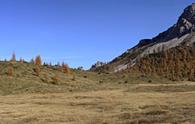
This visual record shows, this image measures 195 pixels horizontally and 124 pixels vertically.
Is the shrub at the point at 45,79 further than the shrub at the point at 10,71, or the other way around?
the shrub at the point at 45,79

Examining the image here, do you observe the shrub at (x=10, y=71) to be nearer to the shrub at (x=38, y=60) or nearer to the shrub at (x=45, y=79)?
the shrub at (x=45, y=79)

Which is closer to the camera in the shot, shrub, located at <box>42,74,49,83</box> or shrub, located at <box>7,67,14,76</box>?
shrub, located at <box>7,67,14,76</box>

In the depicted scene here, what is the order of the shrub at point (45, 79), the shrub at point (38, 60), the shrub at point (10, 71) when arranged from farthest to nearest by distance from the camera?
the shrub at point (38, 60), the shrub at point (45, 79), the shrub at point (10, 71)

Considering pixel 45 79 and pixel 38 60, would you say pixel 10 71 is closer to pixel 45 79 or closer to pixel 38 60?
pixel 45 79

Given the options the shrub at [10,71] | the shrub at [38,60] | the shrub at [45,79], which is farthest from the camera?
the shrub at [38,60]

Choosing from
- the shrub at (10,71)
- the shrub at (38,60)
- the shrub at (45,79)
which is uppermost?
the shrub at (38,60)

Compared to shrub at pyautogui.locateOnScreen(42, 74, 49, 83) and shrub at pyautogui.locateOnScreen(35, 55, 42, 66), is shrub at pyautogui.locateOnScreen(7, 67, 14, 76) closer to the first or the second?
shrub at pyautogui.locateOnScreen(42, 74, 49, 83)

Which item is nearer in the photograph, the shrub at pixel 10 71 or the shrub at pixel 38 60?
the shrub at pixel 10 71

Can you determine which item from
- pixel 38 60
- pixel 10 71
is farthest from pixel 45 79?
pixel 38 60

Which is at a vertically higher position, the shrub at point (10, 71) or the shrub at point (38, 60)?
the shrub at point (38, 60)

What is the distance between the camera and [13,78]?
107875 millimetres

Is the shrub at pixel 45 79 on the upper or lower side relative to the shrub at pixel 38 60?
lower

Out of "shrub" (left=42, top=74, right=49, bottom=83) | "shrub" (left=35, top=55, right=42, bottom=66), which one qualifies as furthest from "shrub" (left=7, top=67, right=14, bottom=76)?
"shrub" (left=35, top=55, right=42, bottom=66)

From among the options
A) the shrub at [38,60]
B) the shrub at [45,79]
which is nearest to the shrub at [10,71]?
the shrub at [45,79]
